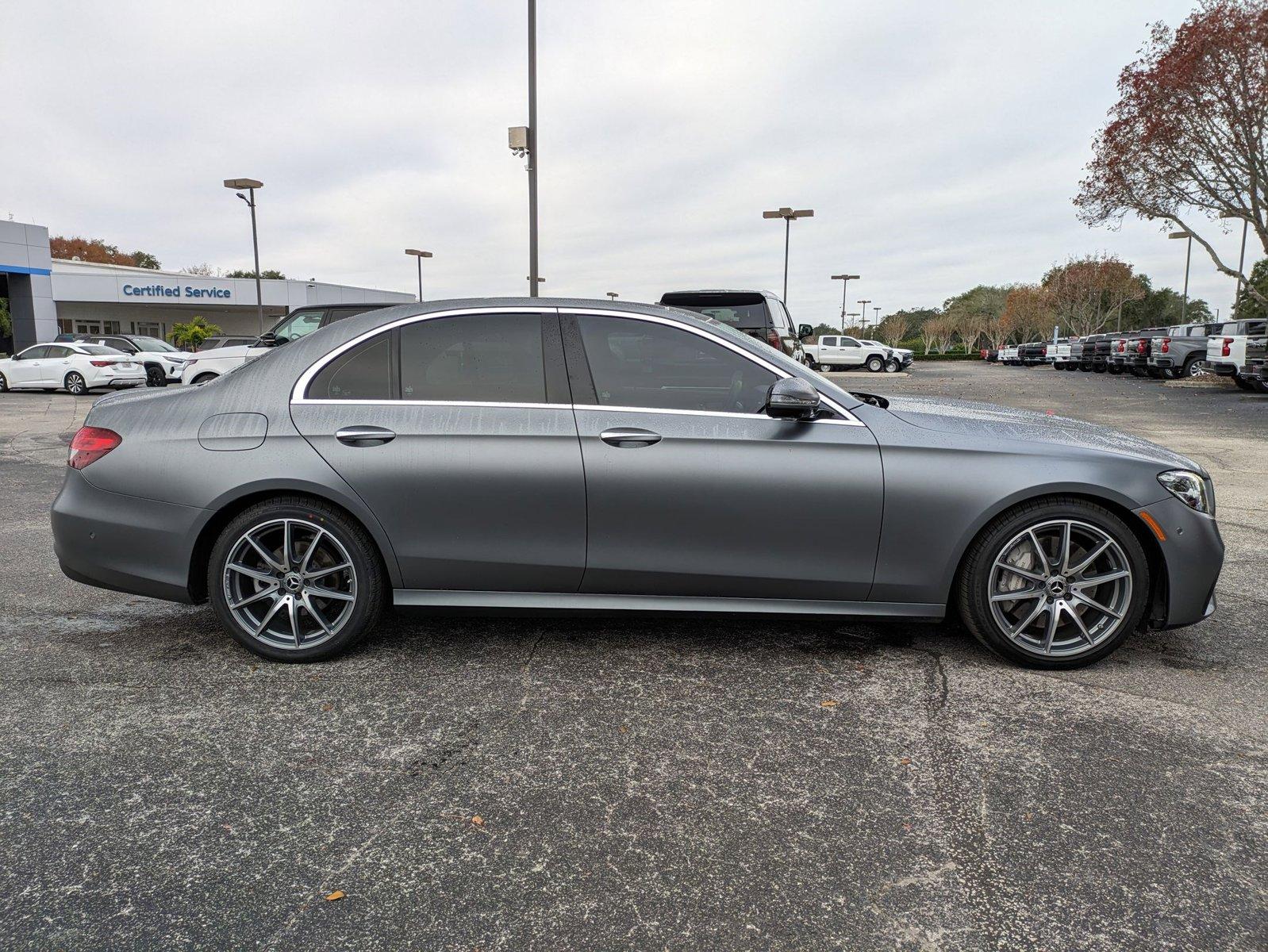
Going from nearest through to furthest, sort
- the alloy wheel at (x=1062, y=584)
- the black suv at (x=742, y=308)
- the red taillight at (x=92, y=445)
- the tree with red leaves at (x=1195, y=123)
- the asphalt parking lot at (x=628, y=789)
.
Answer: the asphalt parking lot at (x=628, y=789)
the alloy wheel at (x=1062, y=584)
the red taillight at (x=92, y=445)
the black suv at (x=742, y=308)
the tree with red leaves at (x=1195, y=123)

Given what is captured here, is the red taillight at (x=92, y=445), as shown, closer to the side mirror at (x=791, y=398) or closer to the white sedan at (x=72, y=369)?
the side mirror at (x=791, y=398)

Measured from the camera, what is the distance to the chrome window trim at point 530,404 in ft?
12.1

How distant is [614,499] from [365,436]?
1086 millimetres

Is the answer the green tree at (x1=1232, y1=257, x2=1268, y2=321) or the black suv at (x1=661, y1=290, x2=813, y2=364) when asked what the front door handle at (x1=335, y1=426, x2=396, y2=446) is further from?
the green tree at (x1=1232, y1=257, x2=1268, y2=321)

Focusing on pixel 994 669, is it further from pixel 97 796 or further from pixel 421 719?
pixel 97 796

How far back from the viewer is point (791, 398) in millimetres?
3549

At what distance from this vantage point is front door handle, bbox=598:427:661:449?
3.64m

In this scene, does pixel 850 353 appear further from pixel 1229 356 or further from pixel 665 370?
pixel 665 370

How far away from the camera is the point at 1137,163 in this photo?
24.8 meters

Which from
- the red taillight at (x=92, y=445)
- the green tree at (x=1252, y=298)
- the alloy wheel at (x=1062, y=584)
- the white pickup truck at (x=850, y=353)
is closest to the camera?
the alloy wheel at (x=1062, y=584)

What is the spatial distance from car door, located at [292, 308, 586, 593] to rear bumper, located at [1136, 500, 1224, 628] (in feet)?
7.91

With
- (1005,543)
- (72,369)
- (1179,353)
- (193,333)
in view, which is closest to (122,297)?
(193,333)

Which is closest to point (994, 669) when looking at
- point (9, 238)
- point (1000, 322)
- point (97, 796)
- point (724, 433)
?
point (724, 433)

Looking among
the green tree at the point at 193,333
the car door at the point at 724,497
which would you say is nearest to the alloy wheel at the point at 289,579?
the car door at the point at 724,497
